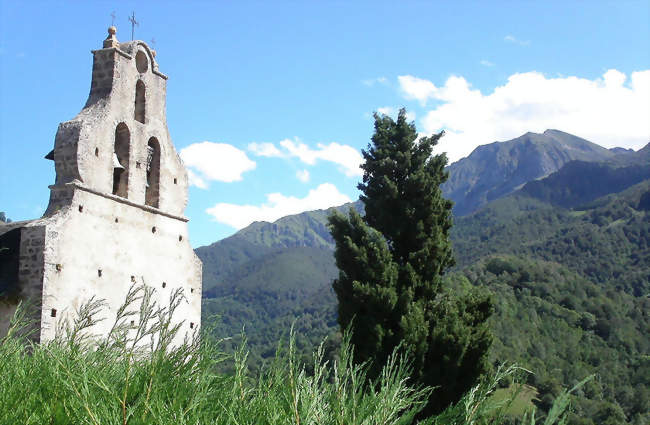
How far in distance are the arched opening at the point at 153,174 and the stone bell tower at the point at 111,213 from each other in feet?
0.07

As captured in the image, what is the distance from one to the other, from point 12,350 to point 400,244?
492 inches

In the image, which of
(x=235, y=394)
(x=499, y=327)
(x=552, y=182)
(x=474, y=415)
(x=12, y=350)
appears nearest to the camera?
(x=474, y=415)

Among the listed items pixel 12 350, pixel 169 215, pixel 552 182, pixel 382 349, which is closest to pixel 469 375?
pixel 382 349

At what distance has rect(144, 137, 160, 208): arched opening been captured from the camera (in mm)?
14102

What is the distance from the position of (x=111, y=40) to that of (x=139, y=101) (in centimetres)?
140

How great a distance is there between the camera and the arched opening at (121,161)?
43.5ft

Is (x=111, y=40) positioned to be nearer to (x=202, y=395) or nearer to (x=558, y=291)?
(x=202, y=395)

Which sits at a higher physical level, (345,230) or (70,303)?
(345,230)

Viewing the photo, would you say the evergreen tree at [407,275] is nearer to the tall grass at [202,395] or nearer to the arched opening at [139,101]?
the arched opening at [139,101]

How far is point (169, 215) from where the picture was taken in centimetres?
1418

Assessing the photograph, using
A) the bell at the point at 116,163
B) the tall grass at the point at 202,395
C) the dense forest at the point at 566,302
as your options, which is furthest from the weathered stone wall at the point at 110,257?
the tall grass at the point at 202,395

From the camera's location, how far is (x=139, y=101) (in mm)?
14180

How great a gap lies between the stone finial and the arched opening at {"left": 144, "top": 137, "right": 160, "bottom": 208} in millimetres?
2134

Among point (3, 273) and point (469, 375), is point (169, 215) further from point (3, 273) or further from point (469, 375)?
point (469, 375)
